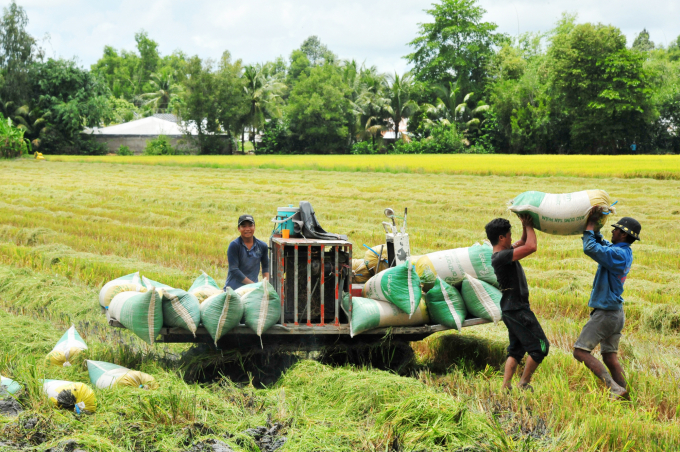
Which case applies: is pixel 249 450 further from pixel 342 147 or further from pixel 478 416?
pixel 342 147

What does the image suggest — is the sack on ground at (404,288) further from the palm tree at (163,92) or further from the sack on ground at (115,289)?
the palm tree at (163,92)

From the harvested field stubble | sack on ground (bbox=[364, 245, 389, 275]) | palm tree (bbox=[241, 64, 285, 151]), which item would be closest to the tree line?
palm tree (bbox=[241, 64, 285, 151])

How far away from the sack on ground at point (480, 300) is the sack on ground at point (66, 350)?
116 inches

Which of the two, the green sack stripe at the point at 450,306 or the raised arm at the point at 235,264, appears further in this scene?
the raised arm at the point at 235,264

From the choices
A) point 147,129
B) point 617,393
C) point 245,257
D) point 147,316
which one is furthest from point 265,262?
point 147,129

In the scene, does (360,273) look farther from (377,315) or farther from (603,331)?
(603,331)

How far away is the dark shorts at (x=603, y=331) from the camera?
3.98 meters

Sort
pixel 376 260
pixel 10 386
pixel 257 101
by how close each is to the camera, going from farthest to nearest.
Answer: pixel 257 101 < pixel 376 260 < pixel 10 386

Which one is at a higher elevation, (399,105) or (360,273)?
(399,105)

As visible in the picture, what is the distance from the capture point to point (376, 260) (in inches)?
218

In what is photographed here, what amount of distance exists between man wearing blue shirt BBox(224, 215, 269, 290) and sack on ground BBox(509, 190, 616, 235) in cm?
244

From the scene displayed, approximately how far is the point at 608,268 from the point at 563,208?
18.1 inches

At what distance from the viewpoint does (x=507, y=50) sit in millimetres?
57438

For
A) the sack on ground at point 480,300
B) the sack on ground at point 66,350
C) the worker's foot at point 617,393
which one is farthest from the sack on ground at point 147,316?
the worker's foot at point 617,393
